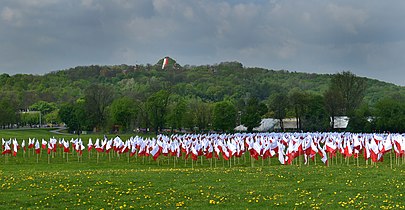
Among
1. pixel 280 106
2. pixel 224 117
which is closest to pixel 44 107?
pixel 224 117

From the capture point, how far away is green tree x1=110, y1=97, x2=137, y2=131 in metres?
99.9

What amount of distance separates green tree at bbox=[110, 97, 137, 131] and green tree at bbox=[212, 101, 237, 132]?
1699 centimetres

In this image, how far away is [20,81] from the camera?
182 m

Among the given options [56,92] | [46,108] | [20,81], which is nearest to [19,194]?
[46,108]

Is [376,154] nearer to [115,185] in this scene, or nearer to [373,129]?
[115,185]

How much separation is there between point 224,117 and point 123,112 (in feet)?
65.9

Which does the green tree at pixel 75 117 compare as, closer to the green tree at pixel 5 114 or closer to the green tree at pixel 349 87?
the green tree at pixel 5 114

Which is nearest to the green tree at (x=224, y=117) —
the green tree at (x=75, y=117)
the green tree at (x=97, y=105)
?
the green tree at (x=75, y=117)

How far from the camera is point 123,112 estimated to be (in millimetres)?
99875

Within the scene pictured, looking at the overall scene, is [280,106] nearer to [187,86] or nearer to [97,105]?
[97,105]

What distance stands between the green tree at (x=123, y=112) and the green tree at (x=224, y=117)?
17.0 m

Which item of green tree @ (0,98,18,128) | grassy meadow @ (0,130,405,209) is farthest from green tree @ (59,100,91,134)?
grassy meadow @ (0,130,405,209)

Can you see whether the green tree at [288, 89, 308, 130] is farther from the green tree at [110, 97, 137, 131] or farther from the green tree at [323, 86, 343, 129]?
the green tree at [110, 97, 137, 131]

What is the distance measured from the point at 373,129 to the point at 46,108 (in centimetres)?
9880
